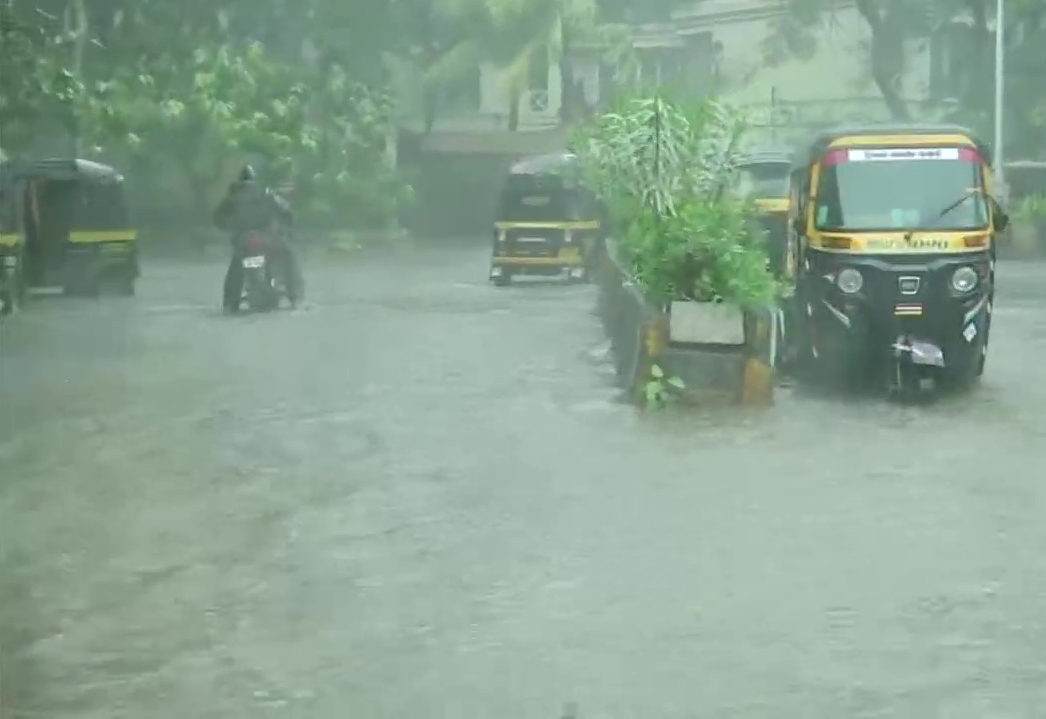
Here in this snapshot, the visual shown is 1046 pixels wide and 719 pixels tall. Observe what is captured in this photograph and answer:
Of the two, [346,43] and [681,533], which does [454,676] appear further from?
[346,43]

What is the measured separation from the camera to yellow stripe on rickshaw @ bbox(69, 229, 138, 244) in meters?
16.4

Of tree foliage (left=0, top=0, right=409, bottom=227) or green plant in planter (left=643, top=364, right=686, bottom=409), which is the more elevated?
tree foliage (left=0, top=0, right=409, bottom=227)

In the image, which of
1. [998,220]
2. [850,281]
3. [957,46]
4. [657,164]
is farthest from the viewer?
[957,46]

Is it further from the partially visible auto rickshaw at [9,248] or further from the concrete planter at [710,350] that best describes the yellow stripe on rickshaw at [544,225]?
the concrete planter at [710,350]

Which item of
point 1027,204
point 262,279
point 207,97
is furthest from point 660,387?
point 1027,204

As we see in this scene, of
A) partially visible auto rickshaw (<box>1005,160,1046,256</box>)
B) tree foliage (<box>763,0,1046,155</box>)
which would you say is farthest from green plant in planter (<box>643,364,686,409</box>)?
partially visible auto rickshaw (<box>1005,160,1046,256</box>)

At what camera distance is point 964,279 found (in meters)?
13.0

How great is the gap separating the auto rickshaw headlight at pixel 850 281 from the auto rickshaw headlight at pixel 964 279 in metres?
0.57

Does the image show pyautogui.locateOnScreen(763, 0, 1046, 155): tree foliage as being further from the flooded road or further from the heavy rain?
the flooded road

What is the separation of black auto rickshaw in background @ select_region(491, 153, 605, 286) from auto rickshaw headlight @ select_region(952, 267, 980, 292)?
4.71 metres

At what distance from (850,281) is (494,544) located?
489cm

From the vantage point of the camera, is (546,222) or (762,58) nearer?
(762,58)

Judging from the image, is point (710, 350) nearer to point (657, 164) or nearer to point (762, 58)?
point (657, 164)

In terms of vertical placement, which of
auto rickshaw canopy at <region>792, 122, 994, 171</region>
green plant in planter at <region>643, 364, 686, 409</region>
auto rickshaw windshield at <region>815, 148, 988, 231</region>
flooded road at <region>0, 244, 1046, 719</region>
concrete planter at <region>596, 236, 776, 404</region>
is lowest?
flooded road at <region>0, 244, 1046, 719</region>
